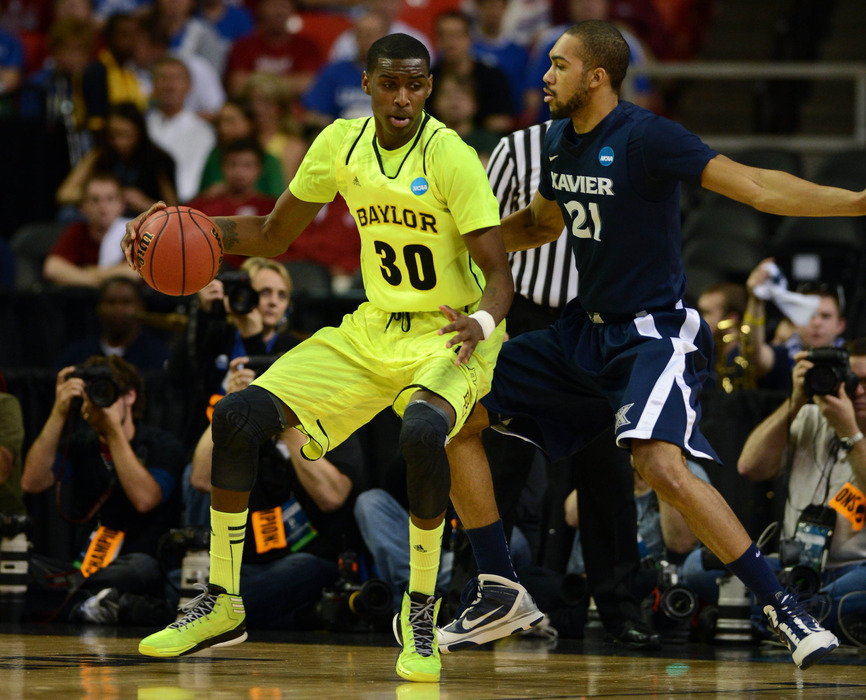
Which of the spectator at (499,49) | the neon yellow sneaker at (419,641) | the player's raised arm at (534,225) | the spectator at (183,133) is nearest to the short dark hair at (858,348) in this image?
the player's raised arm at (534,225)

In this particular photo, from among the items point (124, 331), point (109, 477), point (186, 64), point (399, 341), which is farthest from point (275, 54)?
point (399, 341)

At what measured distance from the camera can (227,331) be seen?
6.64m

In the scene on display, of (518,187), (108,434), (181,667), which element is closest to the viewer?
(181,667)

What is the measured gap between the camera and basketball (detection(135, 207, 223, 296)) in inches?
183

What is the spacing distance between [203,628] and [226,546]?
0.92 feet

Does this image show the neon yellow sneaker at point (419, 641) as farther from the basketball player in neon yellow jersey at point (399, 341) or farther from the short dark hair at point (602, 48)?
the short dark hair at point (602, 48)

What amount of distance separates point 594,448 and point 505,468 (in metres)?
0.40

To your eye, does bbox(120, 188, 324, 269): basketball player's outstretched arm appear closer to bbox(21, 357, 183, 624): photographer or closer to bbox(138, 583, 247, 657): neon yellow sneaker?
bbox(138, 583, 247, 657): neon yellow sneaker

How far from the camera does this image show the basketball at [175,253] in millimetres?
4637

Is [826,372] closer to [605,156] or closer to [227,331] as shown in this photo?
[605,156]

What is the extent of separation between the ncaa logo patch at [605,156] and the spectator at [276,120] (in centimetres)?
560

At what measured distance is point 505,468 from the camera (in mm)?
5504

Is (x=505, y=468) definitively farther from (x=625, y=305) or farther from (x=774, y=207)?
(x=774, y=207)

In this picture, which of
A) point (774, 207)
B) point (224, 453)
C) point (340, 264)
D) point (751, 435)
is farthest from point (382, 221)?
point (340, 264)
